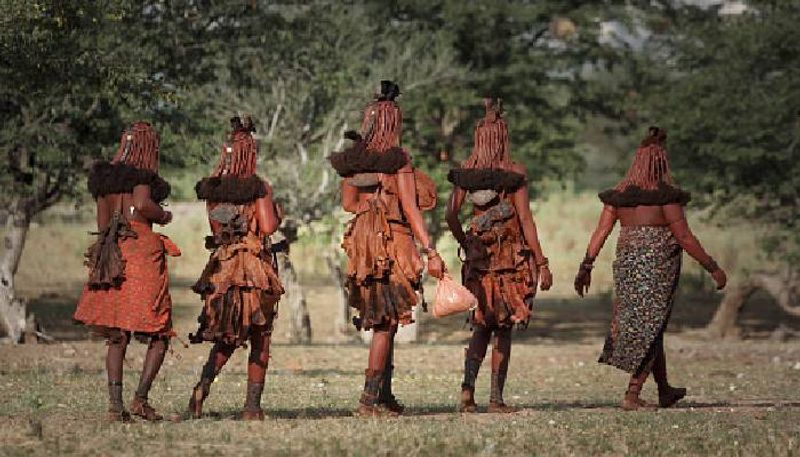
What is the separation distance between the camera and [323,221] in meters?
31.4

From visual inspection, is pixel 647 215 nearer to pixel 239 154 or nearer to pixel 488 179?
pixel 488 179

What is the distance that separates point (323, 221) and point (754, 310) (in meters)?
15.5

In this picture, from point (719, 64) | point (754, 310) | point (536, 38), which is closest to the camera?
point (719, 64)

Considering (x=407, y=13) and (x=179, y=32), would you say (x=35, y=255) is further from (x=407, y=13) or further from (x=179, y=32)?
(x=179, y=32)

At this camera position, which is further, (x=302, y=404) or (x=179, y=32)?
(x=179, y=32)

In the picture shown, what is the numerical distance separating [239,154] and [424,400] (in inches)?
187

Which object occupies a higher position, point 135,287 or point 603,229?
point 603,229

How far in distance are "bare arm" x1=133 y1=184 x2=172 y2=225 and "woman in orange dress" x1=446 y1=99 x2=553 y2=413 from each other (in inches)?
93.3

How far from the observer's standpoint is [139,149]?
11.9m

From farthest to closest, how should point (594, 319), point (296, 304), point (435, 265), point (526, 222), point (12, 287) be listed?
point (594, 319), point (296, 304), point (12, 287), point (526, 222), point (435, 265)

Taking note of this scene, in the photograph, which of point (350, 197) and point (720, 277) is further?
point (720, 277)

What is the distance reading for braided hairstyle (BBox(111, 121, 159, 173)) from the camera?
1188 cm

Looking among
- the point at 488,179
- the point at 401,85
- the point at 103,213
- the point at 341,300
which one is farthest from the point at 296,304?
the point at 103,213

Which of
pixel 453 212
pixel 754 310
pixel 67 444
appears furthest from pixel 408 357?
pixel 754 310
